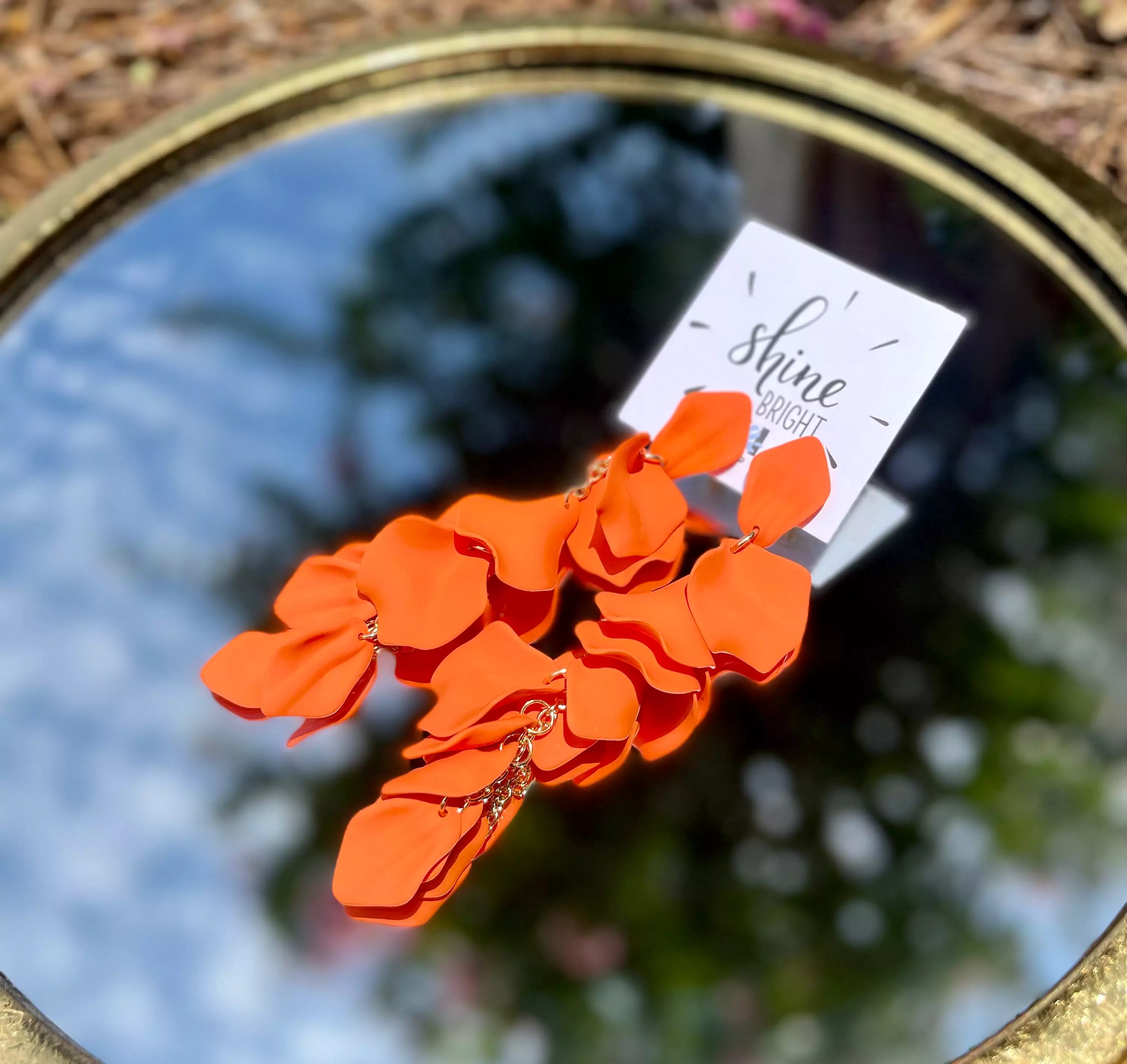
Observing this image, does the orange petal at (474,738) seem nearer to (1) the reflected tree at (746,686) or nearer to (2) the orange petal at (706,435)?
(1) the reflected tree at (746,686)

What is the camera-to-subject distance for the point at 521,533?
46 centimetres

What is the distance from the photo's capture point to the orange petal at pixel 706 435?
498 millimetres

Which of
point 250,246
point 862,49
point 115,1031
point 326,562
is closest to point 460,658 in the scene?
point 326,562

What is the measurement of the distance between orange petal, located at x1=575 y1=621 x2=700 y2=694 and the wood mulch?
69 centimetres

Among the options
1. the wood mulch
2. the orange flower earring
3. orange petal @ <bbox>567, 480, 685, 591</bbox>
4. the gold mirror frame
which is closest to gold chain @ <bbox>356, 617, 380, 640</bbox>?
the orange flower earring

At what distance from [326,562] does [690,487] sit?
0.66 ft

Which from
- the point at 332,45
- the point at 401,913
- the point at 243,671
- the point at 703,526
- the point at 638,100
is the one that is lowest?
the point at 401,913

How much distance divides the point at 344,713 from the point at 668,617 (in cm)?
17

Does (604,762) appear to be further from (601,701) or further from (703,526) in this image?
(703,526)

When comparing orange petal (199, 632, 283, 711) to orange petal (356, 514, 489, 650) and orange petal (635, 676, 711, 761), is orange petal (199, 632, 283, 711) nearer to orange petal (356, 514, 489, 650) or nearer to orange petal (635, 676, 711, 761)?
orange petal (356, 514, 489, 650)

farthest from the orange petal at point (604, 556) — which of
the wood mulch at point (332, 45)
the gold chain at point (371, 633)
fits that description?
the wood mulch at point (332, 45)

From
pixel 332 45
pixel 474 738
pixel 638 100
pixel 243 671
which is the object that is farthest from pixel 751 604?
pixel 332 45

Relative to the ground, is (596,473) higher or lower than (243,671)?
higher

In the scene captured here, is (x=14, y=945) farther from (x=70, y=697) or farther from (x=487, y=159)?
(x=487, y=159)
